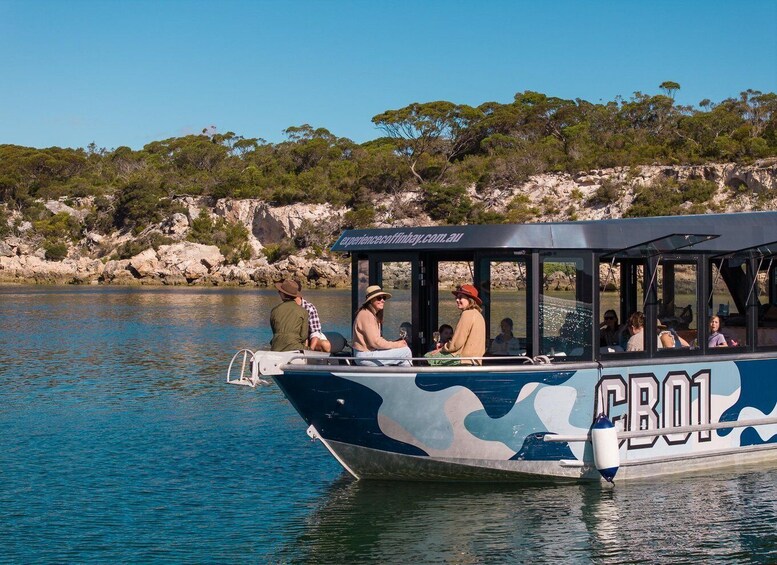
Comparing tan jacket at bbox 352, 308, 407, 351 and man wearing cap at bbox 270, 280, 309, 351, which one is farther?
man wearing cap at bbox 270, 280, 309, 351

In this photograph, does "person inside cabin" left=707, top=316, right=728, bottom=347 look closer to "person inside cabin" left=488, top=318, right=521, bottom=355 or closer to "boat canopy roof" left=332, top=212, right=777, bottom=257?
"boat canopy roof" left=332, top=212, right=777, bottom=257

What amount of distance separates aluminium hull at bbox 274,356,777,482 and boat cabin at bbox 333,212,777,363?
0.95 feet

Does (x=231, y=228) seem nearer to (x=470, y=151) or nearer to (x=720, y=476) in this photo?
(x=470, y=151)

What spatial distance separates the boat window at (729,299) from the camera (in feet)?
35.4

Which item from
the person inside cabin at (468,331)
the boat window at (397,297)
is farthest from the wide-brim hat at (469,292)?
the boat window at (397,297)

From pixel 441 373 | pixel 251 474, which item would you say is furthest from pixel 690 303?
pixel 251 474

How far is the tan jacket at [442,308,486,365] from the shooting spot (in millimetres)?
9781

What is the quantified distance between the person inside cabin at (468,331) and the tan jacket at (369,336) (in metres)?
0.45

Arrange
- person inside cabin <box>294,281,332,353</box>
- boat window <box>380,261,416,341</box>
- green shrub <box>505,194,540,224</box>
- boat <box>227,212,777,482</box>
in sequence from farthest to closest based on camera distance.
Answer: green shrub <box>505,194,540,224</box>
person inside cabin <box>294,281,332,353</box>
boat window <box>380,261,416,341</box>
boat <box>227,212,777,482</box>

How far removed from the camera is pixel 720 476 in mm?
11000

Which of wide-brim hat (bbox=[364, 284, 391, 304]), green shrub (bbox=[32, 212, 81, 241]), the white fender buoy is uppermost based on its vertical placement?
green shrub (bbox=[32, 212, 81, 241])

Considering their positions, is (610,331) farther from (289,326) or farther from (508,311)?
(289,326)

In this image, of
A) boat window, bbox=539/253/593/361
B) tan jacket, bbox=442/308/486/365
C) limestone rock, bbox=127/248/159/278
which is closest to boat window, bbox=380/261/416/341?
tan jacket, bbox=442/308/486/365

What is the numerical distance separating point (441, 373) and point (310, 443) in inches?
177
